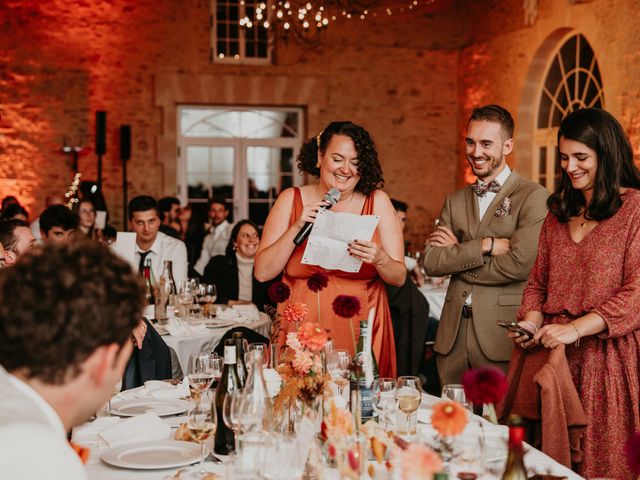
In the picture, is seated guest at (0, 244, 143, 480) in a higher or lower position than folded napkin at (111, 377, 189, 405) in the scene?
higher

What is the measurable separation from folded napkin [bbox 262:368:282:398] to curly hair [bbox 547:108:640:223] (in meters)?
1.31

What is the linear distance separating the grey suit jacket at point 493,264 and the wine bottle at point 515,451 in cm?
182

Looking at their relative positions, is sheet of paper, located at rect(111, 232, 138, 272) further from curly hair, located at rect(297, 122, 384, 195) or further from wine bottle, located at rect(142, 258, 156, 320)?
curly hair, located at rect(297, 122, 384, 195)

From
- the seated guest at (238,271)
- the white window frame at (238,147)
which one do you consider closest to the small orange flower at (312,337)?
the seated guest at (238,271)

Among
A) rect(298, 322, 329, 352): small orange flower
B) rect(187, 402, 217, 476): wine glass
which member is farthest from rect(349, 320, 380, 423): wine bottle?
rect(187, 402, 217, 476): wine glass

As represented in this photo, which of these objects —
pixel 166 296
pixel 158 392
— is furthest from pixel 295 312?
pixel 166 296

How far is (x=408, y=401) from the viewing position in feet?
7.41

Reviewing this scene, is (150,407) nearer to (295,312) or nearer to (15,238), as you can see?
(295,312)

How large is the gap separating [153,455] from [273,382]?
435 millimetres

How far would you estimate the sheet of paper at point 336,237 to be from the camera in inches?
133

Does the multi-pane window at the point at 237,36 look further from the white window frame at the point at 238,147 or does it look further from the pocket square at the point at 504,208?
the pocket square at the point at 504,208

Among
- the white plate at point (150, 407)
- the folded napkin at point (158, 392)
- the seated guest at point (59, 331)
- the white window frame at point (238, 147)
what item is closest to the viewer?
the seated guest at point (59, 331)

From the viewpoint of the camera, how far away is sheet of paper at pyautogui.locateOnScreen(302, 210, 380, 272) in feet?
11.1

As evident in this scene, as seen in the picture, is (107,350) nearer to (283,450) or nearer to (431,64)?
(283,450)
